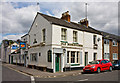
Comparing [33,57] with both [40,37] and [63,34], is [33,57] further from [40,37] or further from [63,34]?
[63,34]

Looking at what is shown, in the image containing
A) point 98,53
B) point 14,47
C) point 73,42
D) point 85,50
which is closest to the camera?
point 73,42

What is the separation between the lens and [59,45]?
1677cm

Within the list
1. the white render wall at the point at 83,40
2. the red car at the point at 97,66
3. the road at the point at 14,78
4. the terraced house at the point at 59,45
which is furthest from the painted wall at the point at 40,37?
the red car at the point at 97,66

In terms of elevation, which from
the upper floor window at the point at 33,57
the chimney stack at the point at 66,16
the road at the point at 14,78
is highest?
the chimney stack at the point at 66,16

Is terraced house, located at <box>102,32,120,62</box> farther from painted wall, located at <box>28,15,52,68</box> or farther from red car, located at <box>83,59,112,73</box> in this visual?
painted wall, located at <box>28,15,52,68</box>

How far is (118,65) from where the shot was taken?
1934cm

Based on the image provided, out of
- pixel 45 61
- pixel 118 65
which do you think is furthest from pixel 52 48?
pixel 118 65

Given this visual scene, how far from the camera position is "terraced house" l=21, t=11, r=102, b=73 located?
16375 millimetres

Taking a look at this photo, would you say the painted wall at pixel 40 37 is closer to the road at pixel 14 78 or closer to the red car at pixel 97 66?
the road at pixel 14 78

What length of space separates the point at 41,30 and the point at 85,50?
7498 mm

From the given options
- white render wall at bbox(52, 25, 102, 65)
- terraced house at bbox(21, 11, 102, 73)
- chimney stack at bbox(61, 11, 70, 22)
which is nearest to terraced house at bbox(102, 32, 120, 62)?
white render wall at bbox(52, 25, 102, 65)

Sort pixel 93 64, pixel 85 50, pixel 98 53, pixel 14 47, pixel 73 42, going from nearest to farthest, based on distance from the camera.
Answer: pixel 93 64 → pixel 73 42 → pixel 85 50 → pixel 98 53 → pixel 14 47

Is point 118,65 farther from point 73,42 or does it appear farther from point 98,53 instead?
point 73,42

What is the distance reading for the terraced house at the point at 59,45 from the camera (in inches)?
645
